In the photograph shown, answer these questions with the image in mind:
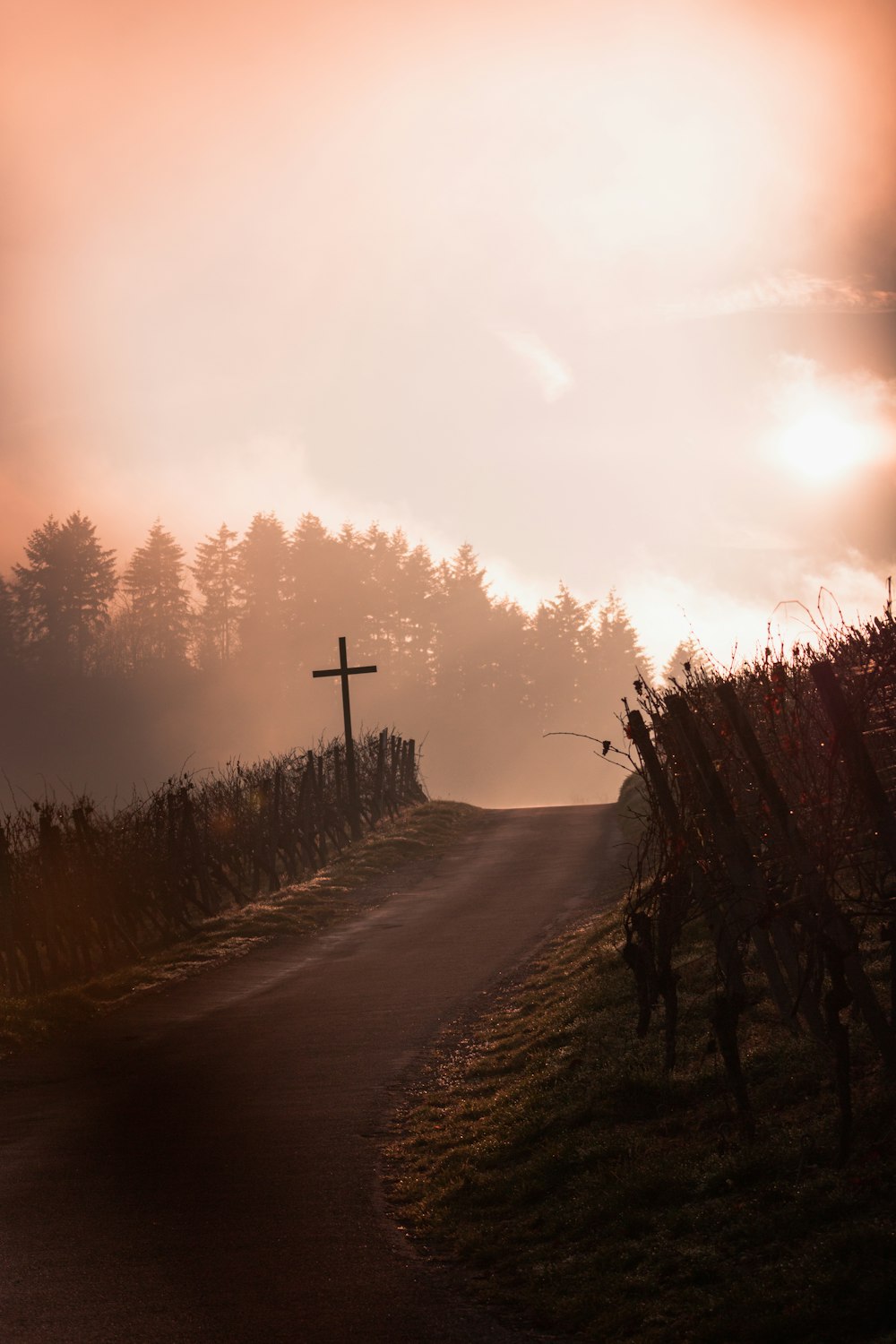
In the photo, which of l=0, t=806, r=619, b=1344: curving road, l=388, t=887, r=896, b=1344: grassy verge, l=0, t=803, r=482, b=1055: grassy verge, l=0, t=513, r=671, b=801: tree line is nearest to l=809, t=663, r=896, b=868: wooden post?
l=388, t=887, r=896, b=1344: grassy verge

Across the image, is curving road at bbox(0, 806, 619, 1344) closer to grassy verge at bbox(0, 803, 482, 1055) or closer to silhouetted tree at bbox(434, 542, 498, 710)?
grassy verge at bbox(0, 803, 482, 1055)

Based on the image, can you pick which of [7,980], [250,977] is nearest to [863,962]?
[250,977]

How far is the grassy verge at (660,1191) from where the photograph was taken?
5219 mm

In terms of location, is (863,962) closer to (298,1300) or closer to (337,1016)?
(298,1300)

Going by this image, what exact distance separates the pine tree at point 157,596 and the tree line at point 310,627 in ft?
0.35

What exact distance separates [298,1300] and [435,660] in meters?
92.9

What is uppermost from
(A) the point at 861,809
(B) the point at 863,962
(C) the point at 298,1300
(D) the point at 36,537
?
(D) the point at 36,537

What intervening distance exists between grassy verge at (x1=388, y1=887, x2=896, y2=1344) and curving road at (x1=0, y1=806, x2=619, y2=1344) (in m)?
0.39

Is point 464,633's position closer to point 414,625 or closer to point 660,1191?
point 414,625

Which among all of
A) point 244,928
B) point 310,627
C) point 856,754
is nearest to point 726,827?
point 856,754

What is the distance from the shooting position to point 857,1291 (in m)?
5.02

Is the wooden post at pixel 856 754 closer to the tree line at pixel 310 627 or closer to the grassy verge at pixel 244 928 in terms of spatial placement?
the grassy verge at pixel 244 928

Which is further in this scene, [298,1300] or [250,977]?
[250,977]

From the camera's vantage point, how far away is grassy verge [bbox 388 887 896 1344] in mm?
5219
